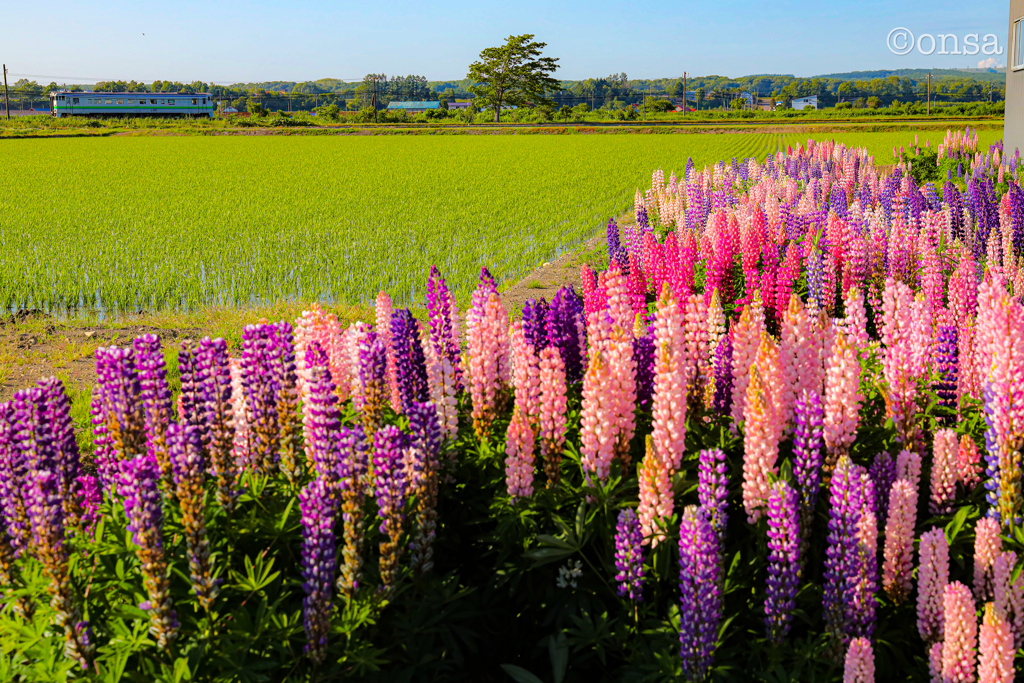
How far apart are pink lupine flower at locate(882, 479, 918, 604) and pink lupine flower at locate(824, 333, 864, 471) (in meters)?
0.38

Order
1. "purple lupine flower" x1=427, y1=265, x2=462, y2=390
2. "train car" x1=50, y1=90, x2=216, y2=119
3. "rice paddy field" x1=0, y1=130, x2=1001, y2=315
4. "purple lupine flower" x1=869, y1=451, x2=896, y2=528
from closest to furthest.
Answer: "purple lupine flower" x1=869, y1=451, x2=896, y2=528 → "purple lupine flower" x1=427, y1=265, x2=462, y2=390 → "rice paddy field" x1=0, y1=130, x2=1001, y2=315 → "train car" x1=50, y1=90, x2=216, y2=119

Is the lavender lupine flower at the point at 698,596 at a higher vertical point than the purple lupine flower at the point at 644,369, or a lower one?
lower

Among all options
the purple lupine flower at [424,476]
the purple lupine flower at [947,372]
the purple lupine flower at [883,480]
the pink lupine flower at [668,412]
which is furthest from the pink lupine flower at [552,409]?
the purple lupine flower at [947,372]

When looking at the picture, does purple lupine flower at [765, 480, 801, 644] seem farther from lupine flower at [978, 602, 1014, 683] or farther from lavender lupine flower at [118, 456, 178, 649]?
lavender lupine flower at [118, 456, 178, 649]

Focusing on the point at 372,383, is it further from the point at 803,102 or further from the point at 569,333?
the point at 803,102

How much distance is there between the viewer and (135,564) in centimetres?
296

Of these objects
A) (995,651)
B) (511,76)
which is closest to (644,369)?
(995,651)

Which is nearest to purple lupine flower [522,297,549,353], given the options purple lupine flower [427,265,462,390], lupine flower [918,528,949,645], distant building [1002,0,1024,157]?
purple lupine flower [427,265,462,390]

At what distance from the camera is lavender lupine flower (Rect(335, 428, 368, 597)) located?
2844 millimetres

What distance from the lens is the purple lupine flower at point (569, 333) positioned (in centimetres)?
475

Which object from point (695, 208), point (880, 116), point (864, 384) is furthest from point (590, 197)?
point (880, 116)

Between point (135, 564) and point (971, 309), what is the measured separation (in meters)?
6.00

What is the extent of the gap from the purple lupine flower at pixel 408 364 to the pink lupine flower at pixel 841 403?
193 cm

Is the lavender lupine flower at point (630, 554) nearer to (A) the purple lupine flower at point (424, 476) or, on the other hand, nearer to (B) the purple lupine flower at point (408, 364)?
(A) the purple lupine flower at point (424, 476)
